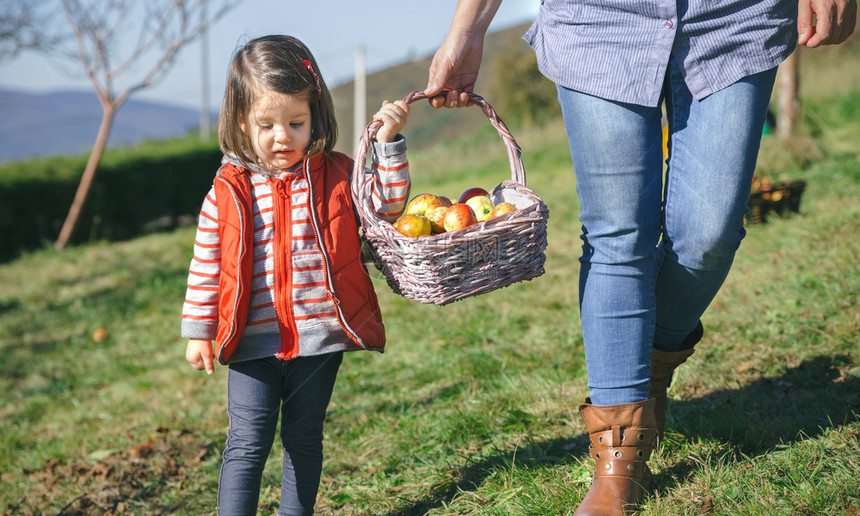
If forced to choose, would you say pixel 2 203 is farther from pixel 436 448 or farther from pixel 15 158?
pixel 436 448

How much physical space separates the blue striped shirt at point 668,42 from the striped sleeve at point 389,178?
49 centimetres

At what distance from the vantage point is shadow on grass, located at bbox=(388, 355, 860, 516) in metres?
2.15

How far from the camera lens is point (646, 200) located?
1773 millimetres

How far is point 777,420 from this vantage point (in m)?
2.26

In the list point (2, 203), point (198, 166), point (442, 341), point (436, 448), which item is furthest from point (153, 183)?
point (436, 448)

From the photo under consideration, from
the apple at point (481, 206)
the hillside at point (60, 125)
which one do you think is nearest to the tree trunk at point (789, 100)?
the apple at point (481, 206)

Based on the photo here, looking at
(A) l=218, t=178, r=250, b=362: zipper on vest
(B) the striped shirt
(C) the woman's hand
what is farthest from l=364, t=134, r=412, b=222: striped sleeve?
(C) the woman's hand

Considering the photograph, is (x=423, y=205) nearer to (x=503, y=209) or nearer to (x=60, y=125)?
(x=503, y=209)

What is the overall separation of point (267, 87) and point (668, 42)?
104 centimetres

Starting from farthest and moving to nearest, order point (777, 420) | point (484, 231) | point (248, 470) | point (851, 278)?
1. point (851, 278)
2. point (777, 420)
3. point (248, 470)
4. point (484, 231)

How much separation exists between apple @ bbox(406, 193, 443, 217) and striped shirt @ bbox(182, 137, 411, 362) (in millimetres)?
43

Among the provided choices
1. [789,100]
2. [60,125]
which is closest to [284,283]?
[789,100]

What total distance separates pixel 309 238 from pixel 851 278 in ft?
8.22

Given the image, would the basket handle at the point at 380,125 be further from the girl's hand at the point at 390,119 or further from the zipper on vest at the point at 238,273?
the zipper on vest at the point at 238,273
